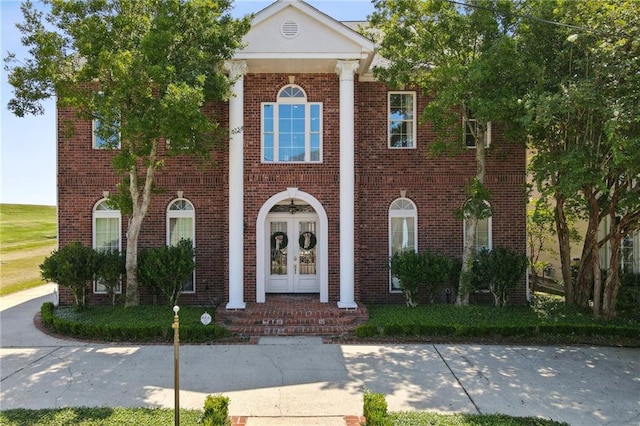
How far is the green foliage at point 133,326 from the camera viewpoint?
29.4 feet

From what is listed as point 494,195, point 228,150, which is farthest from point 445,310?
point 228,150

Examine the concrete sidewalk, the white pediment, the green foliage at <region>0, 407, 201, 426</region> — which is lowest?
the concrete sidewalk

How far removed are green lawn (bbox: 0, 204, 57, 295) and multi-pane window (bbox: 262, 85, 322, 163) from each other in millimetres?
12136

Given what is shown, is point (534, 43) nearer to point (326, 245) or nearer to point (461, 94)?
point (461, 94)

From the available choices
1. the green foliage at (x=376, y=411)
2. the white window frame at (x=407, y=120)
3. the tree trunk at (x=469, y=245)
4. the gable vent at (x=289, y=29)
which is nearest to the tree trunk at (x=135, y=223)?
the gable vent at (x=289, y=29)

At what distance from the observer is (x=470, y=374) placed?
7270mm

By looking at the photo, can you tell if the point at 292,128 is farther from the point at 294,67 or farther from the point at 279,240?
the point at 279,240

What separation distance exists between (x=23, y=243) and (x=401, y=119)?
3651 centimetres

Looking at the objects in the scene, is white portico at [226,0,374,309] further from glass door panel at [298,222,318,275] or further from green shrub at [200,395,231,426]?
green shrub at [200,395,231,426]

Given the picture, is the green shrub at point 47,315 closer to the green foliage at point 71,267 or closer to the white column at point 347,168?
the green foliage at point 71,267

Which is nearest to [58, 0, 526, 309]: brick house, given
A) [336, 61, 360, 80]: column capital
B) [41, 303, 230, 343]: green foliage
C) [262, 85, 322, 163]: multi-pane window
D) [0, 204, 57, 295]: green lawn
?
[262, 85, 322, 163]: multi-pane window

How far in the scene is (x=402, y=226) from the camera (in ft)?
40.4

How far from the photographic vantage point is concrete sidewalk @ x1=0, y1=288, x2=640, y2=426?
6043mm

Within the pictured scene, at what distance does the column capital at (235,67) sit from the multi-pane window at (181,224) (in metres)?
3.85
